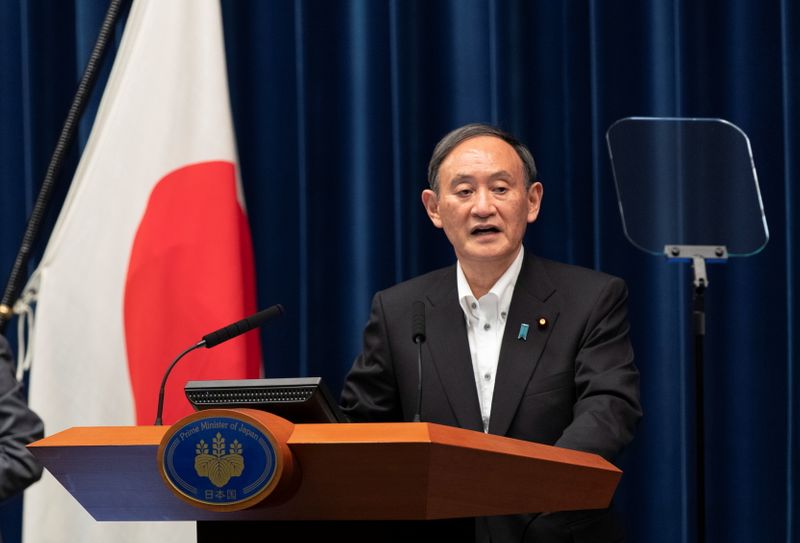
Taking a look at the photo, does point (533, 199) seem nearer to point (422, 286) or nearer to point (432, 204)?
point (432, 204)

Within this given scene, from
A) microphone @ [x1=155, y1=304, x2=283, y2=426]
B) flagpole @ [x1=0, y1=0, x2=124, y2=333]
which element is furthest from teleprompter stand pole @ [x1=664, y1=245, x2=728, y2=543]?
flagpole @ [x1=0, y1=0, x2=124, y2=333]

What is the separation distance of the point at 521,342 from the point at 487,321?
179 millimetres

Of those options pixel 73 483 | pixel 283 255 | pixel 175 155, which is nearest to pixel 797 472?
pixel 283 255

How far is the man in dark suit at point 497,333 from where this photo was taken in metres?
2.34

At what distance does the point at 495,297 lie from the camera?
255 cm

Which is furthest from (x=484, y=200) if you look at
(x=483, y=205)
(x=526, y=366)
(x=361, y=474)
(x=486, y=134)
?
(x=361, y=474)

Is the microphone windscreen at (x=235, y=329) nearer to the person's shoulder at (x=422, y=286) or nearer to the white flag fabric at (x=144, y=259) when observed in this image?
the person's shoulder at (x=422, y=286)

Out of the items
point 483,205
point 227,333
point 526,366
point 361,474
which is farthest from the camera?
point 483,205

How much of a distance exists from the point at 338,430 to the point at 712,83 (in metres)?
2.26

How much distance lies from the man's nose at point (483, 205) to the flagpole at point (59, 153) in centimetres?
133

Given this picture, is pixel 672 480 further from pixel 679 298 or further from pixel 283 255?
pixel 283 255

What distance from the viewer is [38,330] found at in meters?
2.84

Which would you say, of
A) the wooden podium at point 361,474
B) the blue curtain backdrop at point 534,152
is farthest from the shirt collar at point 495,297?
the wooden podium at point 361,474

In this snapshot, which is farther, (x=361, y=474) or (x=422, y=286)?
(x=422, y=286)
